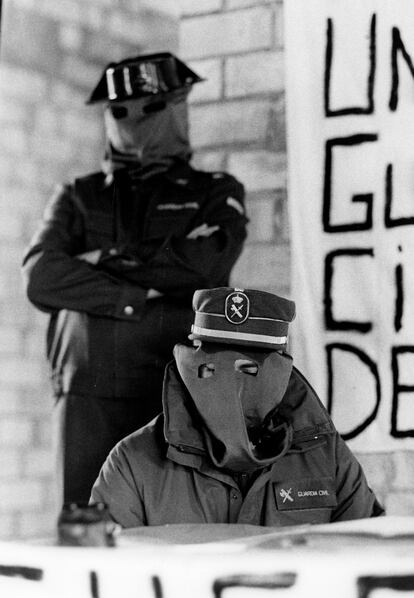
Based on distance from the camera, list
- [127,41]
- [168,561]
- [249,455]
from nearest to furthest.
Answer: [168,561] → [249,455] → [127,41]

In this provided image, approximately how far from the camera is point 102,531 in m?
1.69

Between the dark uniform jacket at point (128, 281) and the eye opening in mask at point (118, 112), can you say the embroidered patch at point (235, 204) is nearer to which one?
the dark uniform jacket at point (128, 281)

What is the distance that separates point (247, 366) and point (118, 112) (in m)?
1.27

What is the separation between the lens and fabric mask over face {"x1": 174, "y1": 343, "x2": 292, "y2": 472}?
239 cm

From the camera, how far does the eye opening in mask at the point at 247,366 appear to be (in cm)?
246

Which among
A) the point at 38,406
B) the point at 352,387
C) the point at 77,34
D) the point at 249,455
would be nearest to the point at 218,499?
the point at 249,455

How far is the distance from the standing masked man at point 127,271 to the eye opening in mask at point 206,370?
2.69ft

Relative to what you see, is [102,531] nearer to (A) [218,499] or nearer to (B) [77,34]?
(A) [218,499]

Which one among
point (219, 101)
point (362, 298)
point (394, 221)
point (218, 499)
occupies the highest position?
point (219, 101)

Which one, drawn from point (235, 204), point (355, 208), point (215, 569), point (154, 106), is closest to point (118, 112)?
point (154, 106)

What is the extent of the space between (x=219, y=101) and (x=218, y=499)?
1639 mm

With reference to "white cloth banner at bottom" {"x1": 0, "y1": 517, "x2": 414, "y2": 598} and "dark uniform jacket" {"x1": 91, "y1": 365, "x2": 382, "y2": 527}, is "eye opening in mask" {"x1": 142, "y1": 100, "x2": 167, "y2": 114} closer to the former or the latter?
"dark uniform jacket" {"x1": 91, "y1": 365, "x2": 382, "y2": 527}

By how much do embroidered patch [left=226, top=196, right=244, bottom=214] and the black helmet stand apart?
0.39 m

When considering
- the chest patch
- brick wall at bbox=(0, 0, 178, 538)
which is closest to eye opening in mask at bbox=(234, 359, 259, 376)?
the chest patch
